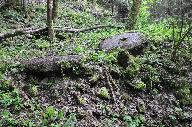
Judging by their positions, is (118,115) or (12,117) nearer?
(12,117)

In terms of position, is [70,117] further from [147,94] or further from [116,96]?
[147,94]

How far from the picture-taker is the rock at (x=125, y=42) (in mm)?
10805

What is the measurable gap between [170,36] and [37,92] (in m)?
→ 6.64

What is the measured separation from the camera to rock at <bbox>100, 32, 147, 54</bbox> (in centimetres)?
1080

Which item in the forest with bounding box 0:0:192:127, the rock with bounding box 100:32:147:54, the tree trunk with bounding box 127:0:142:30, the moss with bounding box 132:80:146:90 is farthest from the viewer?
the tree trunk with bounding box 127:0:142:30

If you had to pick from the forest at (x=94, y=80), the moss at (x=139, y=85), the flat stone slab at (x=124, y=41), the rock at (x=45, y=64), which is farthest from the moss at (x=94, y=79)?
the flat stone slab at (x=124, y=41)

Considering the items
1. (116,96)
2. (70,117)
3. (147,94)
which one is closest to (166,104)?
(147,94)

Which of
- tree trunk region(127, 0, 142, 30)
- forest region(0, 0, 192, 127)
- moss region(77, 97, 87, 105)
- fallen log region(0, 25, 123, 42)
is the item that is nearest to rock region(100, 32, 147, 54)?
forest region(0, 0, 192, 127)

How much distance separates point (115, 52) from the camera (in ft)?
33.9

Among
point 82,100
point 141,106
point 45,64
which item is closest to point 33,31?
point 45,64

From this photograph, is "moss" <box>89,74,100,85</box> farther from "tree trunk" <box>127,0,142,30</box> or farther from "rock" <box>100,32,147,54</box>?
"tree trunk" <box>127,0,142,30</box>

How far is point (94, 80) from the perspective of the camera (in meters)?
8.98

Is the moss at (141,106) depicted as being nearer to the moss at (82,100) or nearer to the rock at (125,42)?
the moss at (82,100)

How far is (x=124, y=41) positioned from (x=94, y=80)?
2531 mm
